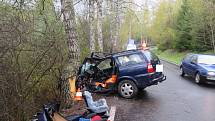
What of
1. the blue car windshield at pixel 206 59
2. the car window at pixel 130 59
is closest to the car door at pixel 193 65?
the blue car windshield at pixel 206 59

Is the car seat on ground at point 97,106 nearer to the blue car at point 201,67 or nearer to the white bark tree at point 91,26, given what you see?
the blue car at point 201,67

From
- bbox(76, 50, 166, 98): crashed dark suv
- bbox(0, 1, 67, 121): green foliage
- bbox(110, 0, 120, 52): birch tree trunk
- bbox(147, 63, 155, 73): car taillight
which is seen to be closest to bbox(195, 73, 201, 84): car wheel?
bbox(76, 50, 166, 98): crashed dark suv

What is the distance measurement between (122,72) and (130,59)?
2.03ft

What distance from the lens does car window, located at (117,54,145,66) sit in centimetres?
1350

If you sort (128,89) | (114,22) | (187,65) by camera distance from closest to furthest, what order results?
(128,89)
(187,65)
(114,22)

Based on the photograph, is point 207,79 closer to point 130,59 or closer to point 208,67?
point 208,67

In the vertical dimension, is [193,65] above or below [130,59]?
below

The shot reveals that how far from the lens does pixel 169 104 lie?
12.3 meters

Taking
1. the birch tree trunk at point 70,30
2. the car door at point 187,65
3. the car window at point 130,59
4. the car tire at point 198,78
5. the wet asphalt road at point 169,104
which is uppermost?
the birch tree trunk at point 70,30

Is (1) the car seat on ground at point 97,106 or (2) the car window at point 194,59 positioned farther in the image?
(2) the car window at point 194,59

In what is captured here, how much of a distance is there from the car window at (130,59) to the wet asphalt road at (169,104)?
136 centimetres

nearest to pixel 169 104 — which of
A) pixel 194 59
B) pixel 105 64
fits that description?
pixel 105 64

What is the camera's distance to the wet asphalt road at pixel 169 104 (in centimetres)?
1034

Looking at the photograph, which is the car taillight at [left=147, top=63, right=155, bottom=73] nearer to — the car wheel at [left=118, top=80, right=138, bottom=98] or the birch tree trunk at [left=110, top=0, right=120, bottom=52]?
the car wheel at [left=118, top=80, right=138, bottom=98]
